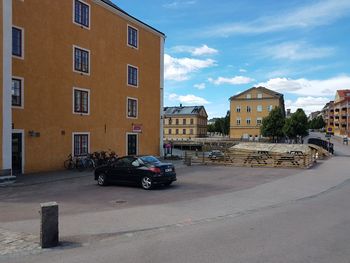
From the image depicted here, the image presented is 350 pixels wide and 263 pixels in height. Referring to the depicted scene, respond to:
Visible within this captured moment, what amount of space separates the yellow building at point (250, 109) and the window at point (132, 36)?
230 ft

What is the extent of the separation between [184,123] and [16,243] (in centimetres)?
10442

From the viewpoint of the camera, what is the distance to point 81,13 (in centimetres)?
2655

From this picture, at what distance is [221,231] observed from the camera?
866 cm

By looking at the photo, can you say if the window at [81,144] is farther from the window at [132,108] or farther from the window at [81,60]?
the window at [132,108]

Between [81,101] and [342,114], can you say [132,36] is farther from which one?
[342,114]

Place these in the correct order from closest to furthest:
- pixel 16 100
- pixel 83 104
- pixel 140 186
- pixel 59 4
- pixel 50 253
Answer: pixel 50 253 → pixel 140 186 → pixel 16 100 → pixel 59 4 → pixel 83 104

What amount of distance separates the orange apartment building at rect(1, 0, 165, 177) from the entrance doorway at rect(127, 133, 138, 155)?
0.09 metres

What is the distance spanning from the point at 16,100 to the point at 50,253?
16178 mm

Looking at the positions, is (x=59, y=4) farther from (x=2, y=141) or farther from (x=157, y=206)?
(x=157, y=206)

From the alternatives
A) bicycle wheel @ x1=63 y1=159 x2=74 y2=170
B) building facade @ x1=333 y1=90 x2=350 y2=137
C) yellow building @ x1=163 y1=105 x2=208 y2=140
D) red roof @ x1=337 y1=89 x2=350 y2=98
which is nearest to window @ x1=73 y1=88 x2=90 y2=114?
bicycle wheel @ x1=63 y1=159 x2=74 y2=170

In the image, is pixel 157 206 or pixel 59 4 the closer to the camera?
pixel 157 206

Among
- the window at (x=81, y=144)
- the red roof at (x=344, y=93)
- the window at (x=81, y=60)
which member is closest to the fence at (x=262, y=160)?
the window at (x=81, y=144)

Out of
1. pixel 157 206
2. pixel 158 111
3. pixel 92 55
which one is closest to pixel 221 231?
pixel 157 206

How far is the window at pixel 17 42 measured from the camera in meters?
21.1
